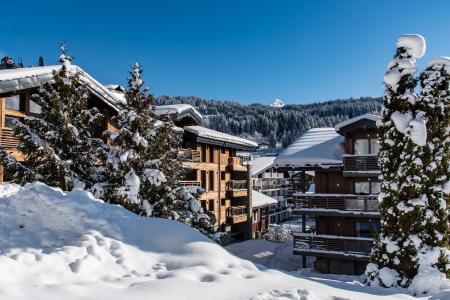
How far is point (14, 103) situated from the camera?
2034 cm

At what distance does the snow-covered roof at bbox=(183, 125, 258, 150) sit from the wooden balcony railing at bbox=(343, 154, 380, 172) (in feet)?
39.2

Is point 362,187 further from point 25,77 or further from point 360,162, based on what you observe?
point 25,77

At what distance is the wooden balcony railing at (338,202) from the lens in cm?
2579

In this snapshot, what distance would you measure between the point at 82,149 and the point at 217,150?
22.6 meters

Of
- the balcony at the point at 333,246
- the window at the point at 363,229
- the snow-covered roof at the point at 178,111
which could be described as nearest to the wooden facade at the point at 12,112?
the snow-covered roof at the point at 178,111

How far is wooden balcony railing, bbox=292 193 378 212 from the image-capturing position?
25792 mm

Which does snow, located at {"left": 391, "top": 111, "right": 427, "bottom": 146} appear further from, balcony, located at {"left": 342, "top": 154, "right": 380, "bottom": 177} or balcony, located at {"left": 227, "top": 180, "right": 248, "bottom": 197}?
balcony, located at {"left": 227, "top": 180, "right": 248, "bottom": 197}

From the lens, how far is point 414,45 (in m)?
13.0

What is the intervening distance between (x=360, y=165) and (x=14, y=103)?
64.7ft

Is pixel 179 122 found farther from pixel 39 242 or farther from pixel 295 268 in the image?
pixel 39 242

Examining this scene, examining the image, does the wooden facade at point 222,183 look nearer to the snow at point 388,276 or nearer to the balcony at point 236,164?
the balcony at point 236,164

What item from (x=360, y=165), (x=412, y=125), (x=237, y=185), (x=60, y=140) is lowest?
(x=237, y=185)

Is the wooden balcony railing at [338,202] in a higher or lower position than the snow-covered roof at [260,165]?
lower

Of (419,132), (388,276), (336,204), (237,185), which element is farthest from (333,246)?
(237,185)
